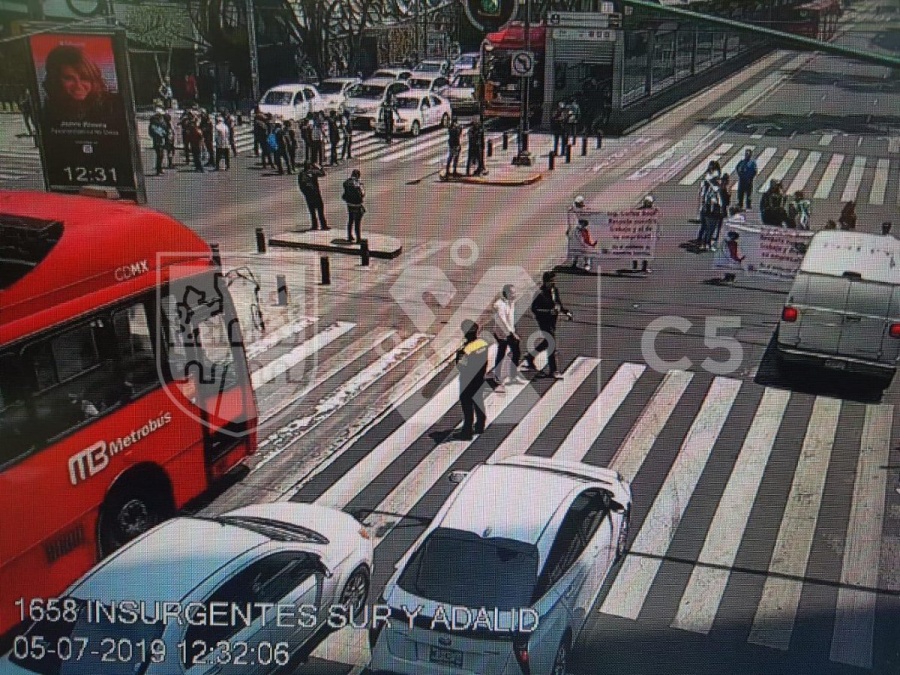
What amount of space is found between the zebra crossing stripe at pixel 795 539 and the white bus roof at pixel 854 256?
67.0 inches

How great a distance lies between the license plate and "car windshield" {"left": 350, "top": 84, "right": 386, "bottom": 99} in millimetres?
25121

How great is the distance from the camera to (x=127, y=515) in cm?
715

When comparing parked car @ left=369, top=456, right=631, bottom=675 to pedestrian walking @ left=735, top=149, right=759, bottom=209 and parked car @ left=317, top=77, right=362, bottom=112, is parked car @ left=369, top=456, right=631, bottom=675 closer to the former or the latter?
pedestrian walking @ left=735, top=149, right=759, bottom=209

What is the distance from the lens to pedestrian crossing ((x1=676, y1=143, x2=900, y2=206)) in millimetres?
21438

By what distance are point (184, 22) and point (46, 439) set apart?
2327cm

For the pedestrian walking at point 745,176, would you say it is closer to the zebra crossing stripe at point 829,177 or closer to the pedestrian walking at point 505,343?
the zebra crossing stripe at point 829,177

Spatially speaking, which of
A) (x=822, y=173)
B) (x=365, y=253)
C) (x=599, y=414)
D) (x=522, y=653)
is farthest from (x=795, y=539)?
(x=822, y=173)

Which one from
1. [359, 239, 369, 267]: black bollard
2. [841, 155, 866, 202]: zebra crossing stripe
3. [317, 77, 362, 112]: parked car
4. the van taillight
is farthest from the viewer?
[317, 77, 362, 112]: parked car

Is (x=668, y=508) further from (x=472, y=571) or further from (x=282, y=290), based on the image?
(x=282, y=290)

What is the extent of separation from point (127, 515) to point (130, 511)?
40 millimetres

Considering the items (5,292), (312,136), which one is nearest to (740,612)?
(5,292)

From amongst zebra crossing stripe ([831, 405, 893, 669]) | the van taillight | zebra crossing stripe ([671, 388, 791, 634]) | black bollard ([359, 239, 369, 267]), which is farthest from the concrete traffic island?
the van taillight

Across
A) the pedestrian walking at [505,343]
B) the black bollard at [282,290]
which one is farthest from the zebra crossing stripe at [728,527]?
the black bollard at [282,290]

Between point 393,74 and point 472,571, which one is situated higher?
point 393,74
